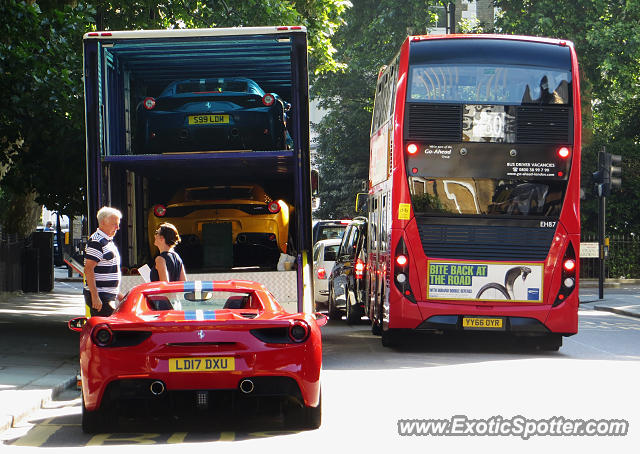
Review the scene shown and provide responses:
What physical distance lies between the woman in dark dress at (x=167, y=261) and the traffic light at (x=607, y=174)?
1968 cm

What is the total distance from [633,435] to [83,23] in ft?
43.2

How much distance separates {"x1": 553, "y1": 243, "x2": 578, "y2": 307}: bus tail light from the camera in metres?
15.4

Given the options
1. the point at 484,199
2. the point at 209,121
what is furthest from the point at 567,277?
the point at 209,121

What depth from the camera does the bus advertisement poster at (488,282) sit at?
15406mm

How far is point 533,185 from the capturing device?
15.5 meters

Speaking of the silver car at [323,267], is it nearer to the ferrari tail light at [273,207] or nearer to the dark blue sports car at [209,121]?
the ferrari tail light at [273,207]

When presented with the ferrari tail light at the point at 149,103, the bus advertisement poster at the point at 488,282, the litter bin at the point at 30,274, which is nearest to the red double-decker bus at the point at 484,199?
the bus advertisement poster at the point at 488,282

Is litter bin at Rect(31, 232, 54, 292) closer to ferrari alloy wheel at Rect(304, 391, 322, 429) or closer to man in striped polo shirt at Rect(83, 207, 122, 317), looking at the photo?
man in striped polo shirt at Rect(83, 207, 122, 317)

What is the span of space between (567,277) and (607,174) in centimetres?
1469

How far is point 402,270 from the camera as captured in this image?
15.5 meters

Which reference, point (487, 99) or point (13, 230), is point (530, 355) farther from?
point (13, 230)

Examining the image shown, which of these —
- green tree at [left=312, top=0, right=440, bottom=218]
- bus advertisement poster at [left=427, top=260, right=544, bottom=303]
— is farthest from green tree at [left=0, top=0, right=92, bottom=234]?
green tree at [left=312, top=0, right=440, bottom=218]

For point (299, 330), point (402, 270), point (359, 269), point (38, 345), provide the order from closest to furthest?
point (299, 330) < point (38, 345) < point (402, 270) < point (359, 269)

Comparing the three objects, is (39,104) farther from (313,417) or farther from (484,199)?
(313,417)
